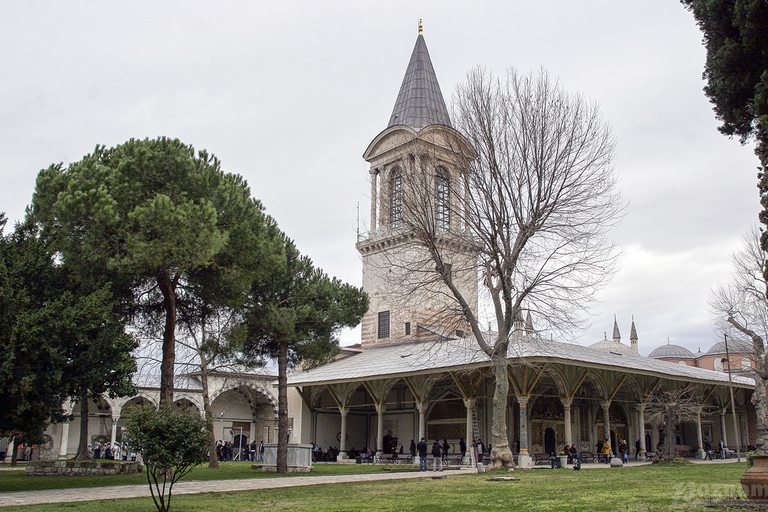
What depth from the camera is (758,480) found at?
26.1ft

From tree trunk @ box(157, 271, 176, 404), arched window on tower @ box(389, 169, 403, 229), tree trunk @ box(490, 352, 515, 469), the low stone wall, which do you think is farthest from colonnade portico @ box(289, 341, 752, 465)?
the low stone wall

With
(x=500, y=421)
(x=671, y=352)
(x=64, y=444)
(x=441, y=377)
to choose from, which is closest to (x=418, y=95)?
(x=441, y=377)

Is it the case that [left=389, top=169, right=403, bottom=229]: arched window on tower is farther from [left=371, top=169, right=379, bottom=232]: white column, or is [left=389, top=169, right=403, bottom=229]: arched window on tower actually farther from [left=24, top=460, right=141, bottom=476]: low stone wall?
[left=371, top=169, right=379, bottom=232]: white column

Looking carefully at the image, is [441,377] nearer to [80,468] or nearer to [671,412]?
[671,412]

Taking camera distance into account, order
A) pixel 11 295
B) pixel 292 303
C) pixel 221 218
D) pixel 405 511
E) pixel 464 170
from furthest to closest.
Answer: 1. pixel 292 303
2. pixel 464 170
3. pixel 221 218
4. pixel 11 295
5. pixel 405 511

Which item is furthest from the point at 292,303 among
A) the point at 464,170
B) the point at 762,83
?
the point at 762,83

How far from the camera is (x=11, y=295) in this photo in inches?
492

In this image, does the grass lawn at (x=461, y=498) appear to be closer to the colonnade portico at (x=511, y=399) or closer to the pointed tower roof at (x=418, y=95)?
the colonnade portico at (x=511, y=399)

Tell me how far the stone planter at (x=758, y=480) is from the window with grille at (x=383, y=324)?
1070 inches

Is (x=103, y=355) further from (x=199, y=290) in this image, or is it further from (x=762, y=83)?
(x=762, y=83)

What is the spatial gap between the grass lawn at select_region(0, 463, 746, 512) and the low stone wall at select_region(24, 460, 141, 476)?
7.95 m

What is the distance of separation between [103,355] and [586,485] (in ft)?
33.1

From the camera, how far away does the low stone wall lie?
18.8m

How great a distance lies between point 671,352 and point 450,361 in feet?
184
